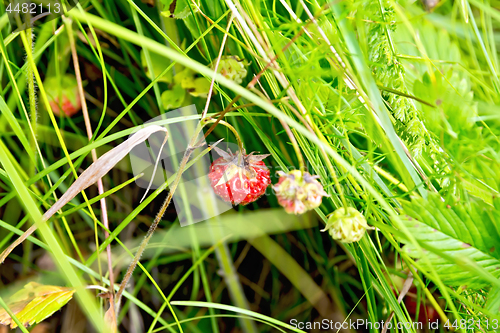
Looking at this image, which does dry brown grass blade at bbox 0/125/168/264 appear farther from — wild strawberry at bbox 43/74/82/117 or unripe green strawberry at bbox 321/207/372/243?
wild strawberry at bbox 43/74/82/117

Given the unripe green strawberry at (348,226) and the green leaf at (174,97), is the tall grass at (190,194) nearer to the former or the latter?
the green leaf at (174,97)

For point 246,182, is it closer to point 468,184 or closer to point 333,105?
point 333,105

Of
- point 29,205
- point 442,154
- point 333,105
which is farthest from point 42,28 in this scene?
point 442,154

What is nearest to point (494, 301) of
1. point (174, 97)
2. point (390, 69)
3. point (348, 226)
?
point (348, 226)

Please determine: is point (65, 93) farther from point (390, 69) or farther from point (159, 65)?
point (390, 69)

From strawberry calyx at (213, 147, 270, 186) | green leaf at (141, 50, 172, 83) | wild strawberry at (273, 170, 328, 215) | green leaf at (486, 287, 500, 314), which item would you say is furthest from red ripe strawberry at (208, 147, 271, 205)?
green leaf at (486, 287, 500, 314)

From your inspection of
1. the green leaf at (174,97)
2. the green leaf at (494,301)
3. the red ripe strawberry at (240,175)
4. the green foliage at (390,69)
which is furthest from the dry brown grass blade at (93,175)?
the green leaf at (494,301)

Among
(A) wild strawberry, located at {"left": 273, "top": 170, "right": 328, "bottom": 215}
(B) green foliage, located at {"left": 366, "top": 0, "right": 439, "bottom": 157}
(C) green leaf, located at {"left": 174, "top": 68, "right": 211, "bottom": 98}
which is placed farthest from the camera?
(C) green leaf, located at {"left": 174, "top": 68, "right": 211, "bottom": 98}

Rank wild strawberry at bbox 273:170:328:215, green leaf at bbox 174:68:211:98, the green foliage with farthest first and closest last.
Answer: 1. green leaf at bbox 174:68:211:98
2. the green foliage
3. wild strawberry at bbox 273:170:328:215

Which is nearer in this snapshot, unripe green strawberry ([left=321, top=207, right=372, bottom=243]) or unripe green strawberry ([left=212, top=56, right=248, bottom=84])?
unripe green strawberry ([left=321, top=207, right=372, bottom=243])
